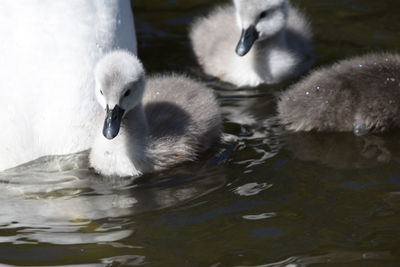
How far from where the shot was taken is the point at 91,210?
15.6 ft

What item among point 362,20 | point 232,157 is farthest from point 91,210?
point 362,20

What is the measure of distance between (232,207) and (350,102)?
1126 millimetres

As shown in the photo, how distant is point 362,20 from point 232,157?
6.81 ft

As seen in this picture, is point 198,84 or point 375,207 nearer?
point 375,207

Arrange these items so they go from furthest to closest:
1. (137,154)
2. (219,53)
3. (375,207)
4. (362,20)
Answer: (362,20)
(219,53)
(137,154)
(375,207)

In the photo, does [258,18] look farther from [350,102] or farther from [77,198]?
[77,198]

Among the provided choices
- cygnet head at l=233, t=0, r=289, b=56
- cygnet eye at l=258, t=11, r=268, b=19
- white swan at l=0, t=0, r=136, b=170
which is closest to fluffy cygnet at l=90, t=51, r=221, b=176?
white swan at l=0, t=0, r=136, b=170

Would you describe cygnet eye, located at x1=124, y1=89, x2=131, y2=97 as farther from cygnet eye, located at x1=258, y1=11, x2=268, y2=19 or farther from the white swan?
cygnet eye, located at x1=258, y1=11, x2=268, y2=19

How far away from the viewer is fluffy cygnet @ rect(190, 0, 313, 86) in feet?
20.5

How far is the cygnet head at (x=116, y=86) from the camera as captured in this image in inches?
191

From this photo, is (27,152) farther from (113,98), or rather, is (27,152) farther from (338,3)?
(338,3)

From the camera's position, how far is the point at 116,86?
4.93 meters

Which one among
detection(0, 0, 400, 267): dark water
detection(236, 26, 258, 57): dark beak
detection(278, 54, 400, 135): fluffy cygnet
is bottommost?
detection(0, 0, 400, 267): dark water

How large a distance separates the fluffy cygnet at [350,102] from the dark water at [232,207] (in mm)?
72
